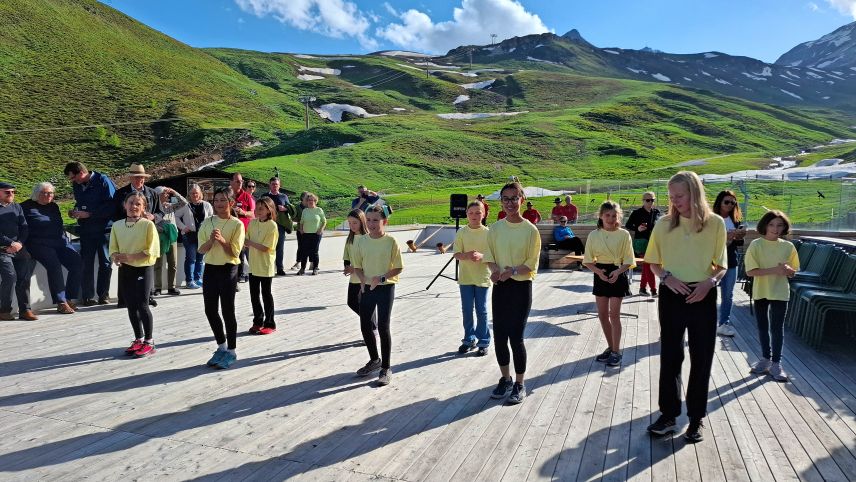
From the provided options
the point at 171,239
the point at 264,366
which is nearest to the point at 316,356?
the point at 264,366

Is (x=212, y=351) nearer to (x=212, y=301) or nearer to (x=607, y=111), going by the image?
(x=212, y=301)

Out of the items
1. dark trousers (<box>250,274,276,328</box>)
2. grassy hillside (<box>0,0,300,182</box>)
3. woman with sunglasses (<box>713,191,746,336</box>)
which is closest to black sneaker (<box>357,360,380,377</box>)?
dark trousers (<box>250,274,276,328</box>)

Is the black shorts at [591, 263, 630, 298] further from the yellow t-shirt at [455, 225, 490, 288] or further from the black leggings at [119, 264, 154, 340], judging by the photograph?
the black leggings at [119, 264, 154, 340]

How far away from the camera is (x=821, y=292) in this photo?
6.19 m

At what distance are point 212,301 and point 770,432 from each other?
4.63m

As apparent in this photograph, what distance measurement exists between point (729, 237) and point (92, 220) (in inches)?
322

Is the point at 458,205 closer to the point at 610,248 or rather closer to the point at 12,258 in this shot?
the point at 610,248

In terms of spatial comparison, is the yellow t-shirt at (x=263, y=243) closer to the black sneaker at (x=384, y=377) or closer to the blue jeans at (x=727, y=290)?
the black sneaker at (x=384, y=377)

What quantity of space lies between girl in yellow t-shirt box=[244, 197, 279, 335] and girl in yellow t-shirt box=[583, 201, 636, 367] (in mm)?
3403

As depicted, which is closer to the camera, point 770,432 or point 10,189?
point 770,432

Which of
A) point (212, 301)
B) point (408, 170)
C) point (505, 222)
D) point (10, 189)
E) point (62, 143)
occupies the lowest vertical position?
point (212, 301)

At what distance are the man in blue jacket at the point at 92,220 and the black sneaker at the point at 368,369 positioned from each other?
15.5 feet

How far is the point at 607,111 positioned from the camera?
265 ft

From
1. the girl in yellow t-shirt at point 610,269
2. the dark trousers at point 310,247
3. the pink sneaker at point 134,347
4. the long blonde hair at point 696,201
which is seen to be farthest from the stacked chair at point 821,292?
the dark trousers at point 310,247
